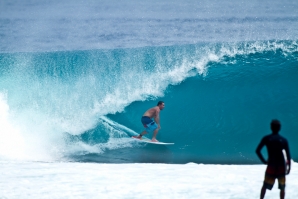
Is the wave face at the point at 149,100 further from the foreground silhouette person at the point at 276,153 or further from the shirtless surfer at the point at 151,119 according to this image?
the foreground silhouette person at the point at 276,153

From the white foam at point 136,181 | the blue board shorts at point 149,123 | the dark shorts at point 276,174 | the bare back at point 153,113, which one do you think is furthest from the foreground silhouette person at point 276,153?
the blue board shorts at point 149,123

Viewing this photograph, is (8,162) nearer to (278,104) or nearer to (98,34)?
(278,104)

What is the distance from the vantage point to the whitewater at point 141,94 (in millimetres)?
5192

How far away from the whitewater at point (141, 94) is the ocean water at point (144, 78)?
1.3 inches

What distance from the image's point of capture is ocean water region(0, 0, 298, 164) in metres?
8.15

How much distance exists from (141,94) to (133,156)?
2.61 meters

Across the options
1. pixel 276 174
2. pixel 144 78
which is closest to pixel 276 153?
pixel 276 174

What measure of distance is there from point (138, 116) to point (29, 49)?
17.8ft

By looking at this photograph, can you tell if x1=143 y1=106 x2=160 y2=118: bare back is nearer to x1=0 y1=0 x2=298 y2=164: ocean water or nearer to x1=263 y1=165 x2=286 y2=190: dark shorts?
x1=0 y1=0 x2=298 y2=164: ocean water

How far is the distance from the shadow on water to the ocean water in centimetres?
2

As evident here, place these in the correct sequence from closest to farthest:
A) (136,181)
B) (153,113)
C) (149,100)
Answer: (136,181)
(153,113)
(149,100)

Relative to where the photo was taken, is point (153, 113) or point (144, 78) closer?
point (153, 113)

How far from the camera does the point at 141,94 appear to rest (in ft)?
32.4

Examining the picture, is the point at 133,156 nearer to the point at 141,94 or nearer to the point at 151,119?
the point at 151,119
